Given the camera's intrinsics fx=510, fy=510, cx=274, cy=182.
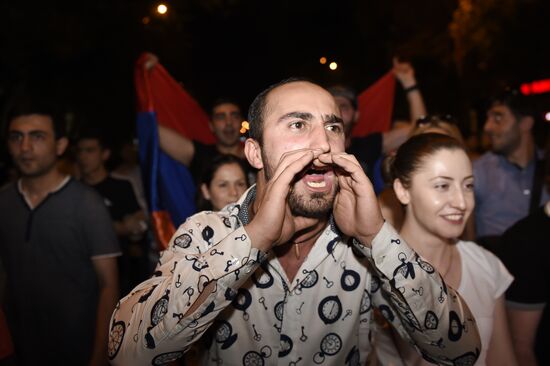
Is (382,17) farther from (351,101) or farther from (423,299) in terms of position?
(423,299)

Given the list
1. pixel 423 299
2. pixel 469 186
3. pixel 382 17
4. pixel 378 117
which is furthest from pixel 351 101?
pixel 382 17

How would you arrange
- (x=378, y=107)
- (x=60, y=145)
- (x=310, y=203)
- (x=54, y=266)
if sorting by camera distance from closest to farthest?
(x=310, y=203) < (x=54, y=266) < (x=60, y=145) < (x=378, y=107)

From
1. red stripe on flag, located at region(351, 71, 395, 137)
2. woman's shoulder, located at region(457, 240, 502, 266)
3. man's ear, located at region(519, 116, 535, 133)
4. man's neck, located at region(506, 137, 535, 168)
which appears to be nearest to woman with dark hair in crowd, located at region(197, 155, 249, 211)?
woman's shoulder, located at region(457, 240, 502, 266)

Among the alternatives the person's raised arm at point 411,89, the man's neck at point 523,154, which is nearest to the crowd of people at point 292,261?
the man's neck at point 523,154

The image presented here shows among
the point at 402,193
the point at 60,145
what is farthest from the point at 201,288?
the point at 60,145

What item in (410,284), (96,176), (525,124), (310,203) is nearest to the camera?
(410,284)

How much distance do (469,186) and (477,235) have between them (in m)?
2.40

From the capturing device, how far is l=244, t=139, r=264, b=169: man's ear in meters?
2.37

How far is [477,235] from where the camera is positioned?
491 cm

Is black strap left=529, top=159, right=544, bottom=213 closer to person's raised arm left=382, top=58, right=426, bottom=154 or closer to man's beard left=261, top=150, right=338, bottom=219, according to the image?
person's raised arm left=382, top=58, right=426, bottom=154

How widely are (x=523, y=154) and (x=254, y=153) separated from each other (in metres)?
3.61

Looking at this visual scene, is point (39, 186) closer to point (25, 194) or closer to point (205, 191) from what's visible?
point (25, 194)

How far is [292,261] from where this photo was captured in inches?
95.3

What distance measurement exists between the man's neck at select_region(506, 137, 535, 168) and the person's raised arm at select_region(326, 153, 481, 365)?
3.37m
